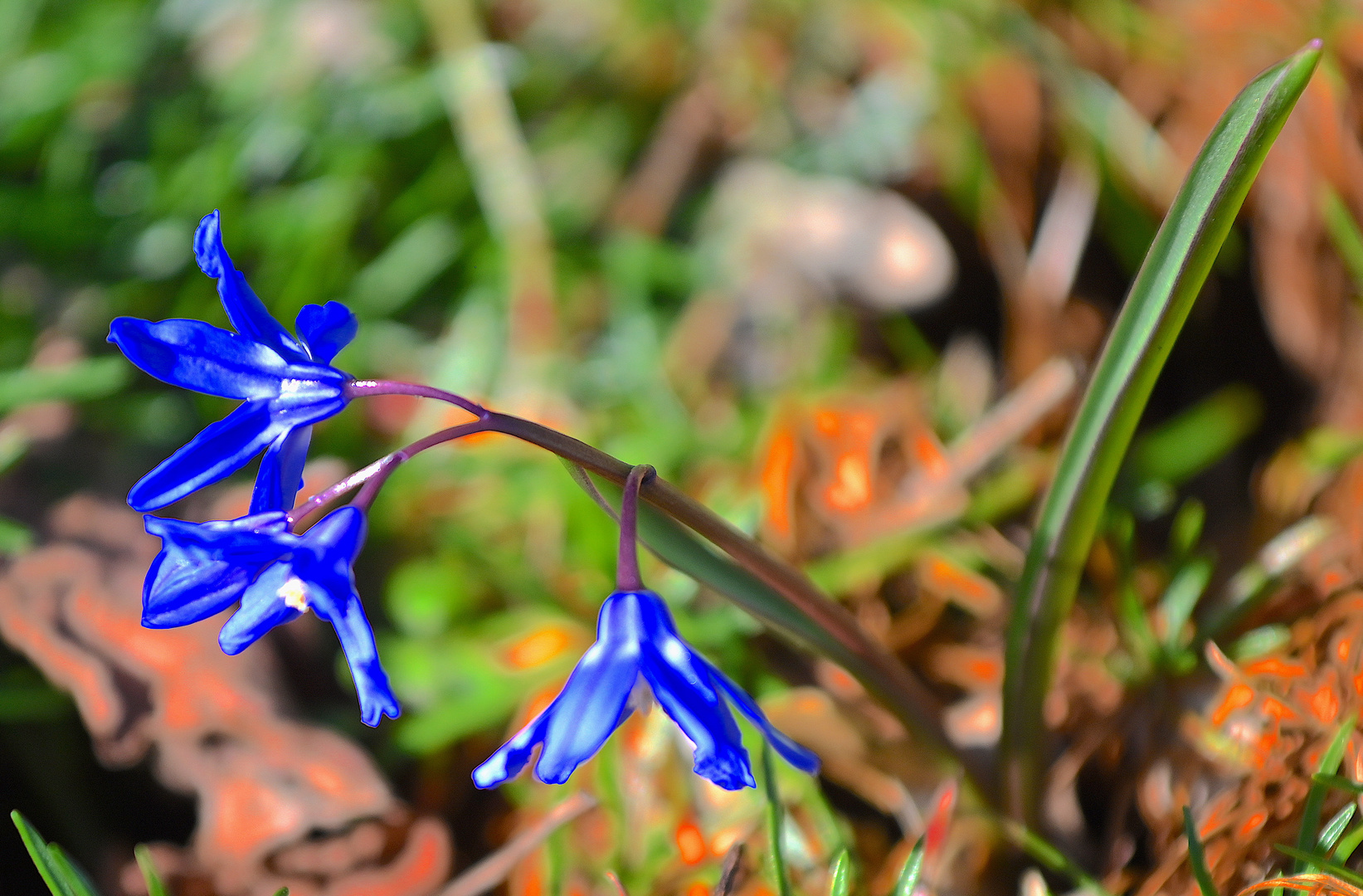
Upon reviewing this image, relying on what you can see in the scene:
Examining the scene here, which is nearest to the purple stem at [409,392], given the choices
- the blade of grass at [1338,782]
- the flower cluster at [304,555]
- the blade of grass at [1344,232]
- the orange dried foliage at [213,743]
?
the flower cluster at [304,555]

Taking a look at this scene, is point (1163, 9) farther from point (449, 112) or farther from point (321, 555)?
point (321, 555)

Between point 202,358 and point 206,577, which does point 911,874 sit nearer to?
point 206,577

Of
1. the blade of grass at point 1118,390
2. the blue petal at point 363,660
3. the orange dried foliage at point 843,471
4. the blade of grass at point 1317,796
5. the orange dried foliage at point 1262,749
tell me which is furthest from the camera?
the orange dried foliage at point 843,471

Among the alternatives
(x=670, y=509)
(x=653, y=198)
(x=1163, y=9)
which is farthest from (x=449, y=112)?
(x=670, y=509)

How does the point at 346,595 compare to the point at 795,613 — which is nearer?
the point at 346,595

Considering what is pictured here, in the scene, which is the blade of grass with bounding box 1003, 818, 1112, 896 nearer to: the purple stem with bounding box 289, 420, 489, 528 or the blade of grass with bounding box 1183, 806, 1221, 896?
the blade of grass with bounding box 1183, 806, 1221, 896

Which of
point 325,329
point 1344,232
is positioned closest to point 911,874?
point 325,329

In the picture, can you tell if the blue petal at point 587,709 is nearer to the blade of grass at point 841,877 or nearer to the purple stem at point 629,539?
the purple stem at point 629,539

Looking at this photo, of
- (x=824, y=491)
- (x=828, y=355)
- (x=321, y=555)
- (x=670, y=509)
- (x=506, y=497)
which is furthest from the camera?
(x=828, y=355)
